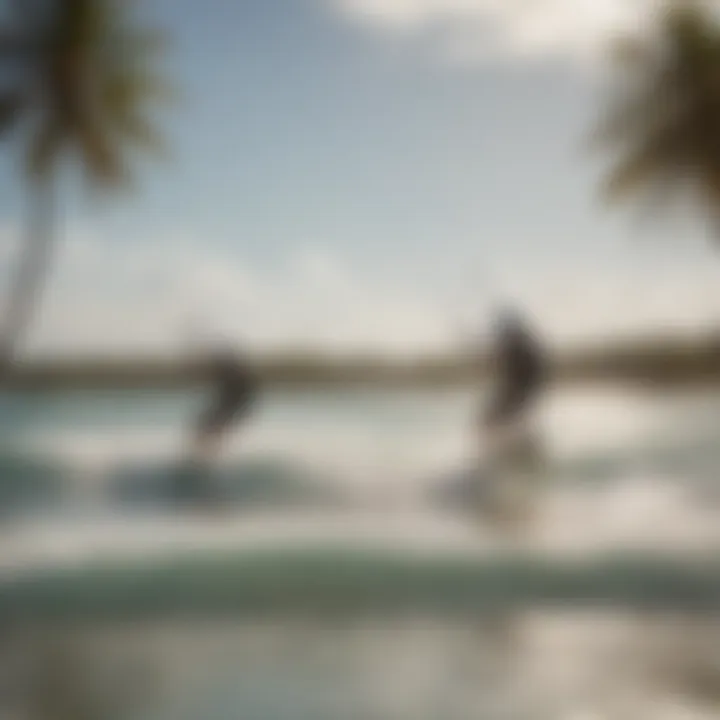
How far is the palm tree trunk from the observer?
0.88m

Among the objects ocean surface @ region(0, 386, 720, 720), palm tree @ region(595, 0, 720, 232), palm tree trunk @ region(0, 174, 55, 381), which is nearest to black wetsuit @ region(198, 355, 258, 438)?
ocean surface @ region(0, 386, 720, 720)

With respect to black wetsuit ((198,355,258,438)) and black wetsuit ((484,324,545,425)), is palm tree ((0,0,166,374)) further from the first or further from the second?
black wetsuit ((484,324,545,425))

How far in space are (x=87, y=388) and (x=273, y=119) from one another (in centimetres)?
27

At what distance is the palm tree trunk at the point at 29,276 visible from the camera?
88cm

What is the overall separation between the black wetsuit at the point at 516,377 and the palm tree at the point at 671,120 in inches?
5.4

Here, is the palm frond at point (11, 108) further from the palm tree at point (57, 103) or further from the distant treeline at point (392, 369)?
the distant treeline at point (392, 369)

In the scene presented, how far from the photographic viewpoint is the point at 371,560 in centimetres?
84

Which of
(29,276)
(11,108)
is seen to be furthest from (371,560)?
(11,108)

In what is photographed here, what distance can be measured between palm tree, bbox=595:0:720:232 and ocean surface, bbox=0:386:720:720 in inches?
6.4

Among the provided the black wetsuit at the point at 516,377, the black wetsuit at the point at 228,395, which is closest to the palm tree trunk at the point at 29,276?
the black wetsuit at the point at 228,395

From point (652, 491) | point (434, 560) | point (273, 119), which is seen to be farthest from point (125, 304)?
point (652, 491)

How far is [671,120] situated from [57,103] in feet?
1.61

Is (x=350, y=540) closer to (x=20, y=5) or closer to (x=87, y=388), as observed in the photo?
(x=87, y=388)

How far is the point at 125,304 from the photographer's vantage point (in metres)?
0.88
